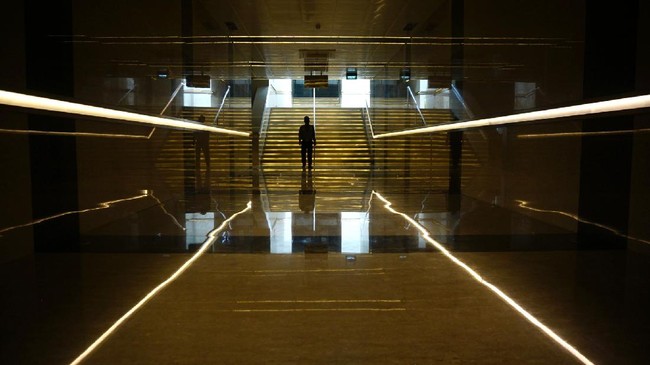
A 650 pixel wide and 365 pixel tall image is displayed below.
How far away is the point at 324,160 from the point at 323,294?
1226 centimetres

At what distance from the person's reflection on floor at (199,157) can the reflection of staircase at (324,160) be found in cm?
101

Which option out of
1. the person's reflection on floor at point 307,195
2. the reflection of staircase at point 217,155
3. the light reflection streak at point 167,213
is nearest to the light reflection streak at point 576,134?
the person's reflection on floor at point 307,195

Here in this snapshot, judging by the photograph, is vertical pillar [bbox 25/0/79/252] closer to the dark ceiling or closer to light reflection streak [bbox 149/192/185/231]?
light reflection streak [bbox 149/192/185/231]

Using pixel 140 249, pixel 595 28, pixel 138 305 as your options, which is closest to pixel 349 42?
pixel 595 28

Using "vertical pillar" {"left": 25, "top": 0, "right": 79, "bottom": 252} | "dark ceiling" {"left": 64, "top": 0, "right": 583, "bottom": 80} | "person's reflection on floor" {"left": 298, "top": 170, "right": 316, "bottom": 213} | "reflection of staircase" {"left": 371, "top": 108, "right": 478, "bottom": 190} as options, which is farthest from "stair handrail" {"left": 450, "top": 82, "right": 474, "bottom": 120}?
"vertical pillar" {"left": 25, "top": 0, "right": 79, "bottom": 252}

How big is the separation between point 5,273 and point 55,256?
19.2 inches

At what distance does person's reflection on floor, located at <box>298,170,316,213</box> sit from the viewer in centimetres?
584

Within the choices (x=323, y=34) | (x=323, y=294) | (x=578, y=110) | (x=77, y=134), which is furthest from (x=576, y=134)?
(x=323, y=34)

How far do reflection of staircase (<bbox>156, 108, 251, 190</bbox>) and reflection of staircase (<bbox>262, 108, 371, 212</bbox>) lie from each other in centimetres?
64

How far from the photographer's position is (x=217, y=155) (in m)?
11.2

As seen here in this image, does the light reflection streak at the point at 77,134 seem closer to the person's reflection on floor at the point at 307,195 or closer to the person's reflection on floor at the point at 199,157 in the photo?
the person's reflection on floor at the point at 199,157

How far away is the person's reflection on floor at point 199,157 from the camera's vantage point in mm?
8484

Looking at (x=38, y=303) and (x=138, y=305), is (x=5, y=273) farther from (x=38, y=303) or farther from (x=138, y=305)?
(x=138, y=305)

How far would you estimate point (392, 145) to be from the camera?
12.8 meters
